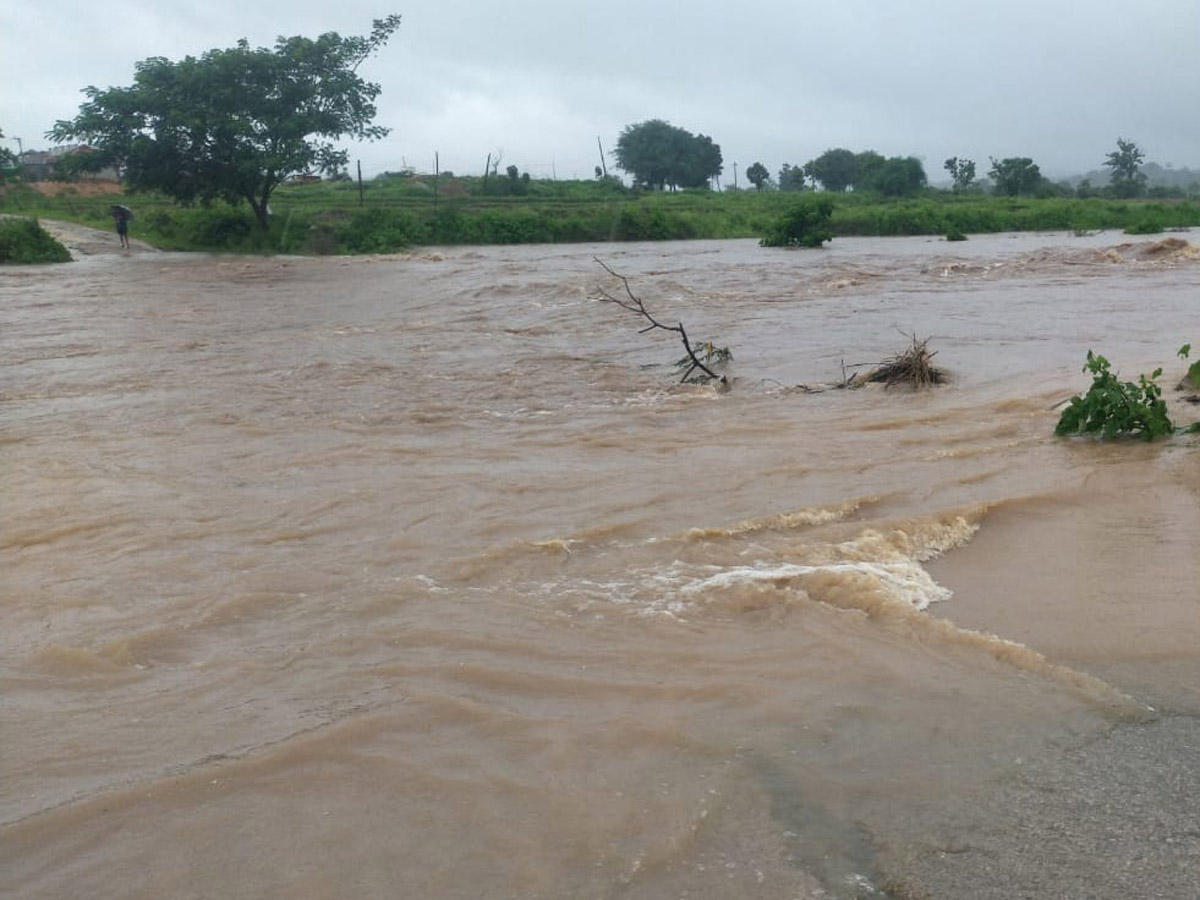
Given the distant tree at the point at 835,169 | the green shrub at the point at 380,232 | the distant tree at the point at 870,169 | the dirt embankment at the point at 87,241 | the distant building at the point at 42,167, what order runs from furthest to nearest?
the distant tree at the point at 835,169 → the distant tree at the point at 870,169 → the distant building at the point at 42,167 → the green shrub at the point at 380,232 → the dirt embankment at the point at 87,241

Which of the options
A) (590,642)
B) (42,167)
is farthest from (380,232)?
(42,167)

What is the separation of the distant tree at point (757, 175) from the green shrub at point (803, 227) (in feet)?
177

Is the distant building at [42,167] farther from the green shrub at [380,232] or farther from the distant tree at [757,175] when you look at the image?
the distant tree at [757,175]

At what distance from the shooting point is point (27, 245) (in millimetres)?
28125

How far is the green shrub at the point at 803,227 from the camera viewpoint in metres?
32.8

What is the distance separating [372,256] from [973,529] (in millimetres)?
29631

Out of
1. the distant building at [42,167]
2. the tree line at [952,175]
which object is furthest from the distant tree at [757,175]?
the distant building at [42,167]

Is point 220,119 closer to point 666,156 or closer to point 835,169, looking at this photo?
point 666,156

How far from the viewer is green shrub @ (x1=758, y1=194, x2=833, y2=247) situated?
32.8 metres

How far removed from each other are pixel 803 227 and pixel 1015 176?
36535mm

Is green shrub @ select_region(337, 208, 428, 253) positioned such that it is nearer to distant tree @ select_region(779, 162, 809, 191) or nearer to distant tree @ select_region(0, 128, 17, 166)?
distant tree @ select_region(0, 128, 17, 166)

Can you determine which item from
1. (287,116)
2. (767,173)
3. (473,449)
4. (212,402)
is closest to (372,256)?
(287,116)

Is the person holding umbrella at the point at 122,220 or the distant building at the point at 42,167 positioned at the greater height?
the distant building at the point at 42,167

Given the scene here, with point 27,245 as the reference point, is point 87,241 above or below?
above
